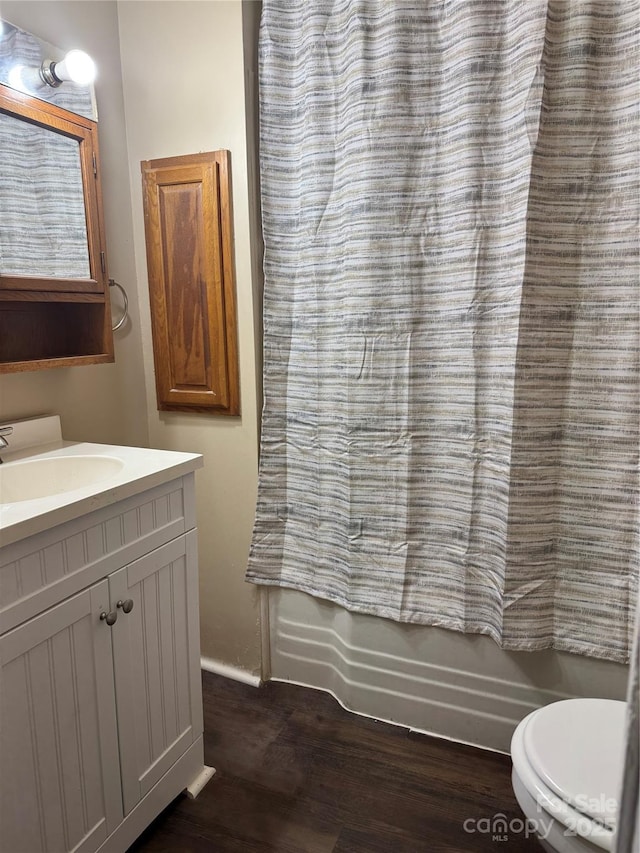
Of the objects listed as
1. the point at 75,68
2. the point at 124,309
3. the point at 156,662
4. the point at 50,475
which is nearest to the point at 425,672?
the point at 156,662

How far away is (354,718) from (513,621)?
0.67 m

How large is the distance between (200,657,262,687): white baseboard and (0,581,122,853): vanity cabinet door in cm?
75

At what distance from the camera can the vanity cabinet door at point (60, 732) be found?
3.19 ft

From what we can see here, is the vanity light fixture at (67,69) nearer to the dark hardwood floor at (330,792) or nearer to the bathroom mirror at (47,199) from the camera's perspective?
the bathroom mirror at (47,199)

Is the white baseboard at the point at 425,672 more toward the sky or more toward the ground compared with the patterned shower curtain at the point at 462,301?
more toward the ground

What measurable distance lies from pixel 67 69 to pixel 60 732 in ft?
5.28

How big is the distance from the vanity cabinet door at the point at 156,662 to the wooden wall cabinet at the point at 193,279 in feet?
2.10

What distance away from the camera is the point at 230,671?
200 centimetres

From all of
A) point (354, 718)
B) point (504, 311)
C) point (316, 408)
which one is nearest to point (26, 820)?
point (354, 718)

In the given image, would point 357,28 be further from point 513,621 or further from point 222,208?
point 513,621

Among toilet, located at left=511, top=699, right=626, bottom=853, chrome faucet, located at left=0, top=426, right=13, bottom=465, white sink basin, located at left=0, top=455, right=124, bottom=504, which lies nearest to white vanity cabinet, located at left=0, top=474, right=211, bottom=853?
white sink basin, located at left=0, top=455, right=124, bottom=504

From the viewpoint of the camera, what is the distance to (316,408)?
1.76 metres

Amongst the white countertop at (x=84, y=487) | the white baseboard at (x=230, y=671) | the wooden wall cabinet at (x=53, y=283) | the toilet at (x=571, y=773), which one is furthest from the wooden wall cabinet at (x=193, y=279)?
the toilet at (x=571, y=773)

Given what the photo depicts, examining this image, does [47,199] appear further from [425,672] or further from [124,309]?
[425,672]
